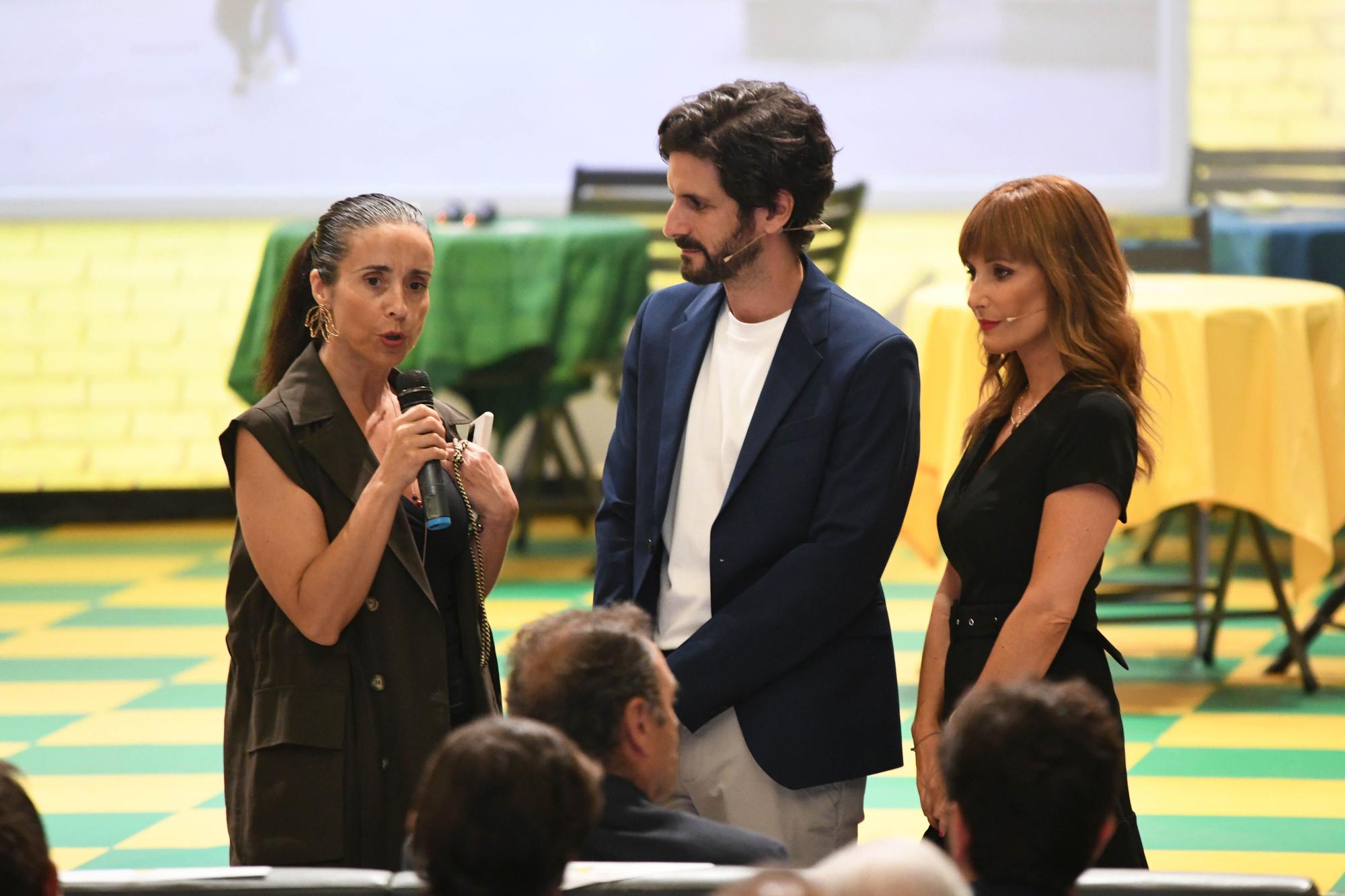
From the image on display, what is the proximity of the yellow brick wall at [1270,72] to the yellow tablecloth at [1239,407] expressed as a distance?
3.15m

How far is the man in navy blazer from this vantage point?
6.98 feet

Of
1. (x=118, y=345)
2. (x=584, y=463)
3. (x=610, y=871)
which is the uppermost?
(x=610, y=871)

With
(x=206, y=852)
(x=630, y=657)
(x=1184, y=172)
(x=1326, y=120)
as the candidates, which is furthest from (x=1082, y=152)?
(x=630, y=657)

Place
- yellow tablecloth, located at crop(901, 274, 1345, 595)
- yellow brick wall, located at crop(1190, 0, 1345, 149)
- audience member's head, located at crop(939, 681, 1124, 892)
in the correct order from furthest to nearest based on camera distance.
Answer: yellow brick wall, located at crop(1190, 0, 1345, 149) → yellow tablecloth, located at crop(901, 274, 1345, 595) → audience member's head, located at crop(939, 681, 1124, 892)

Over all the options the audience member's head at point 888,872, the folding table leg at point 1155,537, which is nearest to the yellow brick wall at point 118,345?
the folding table leg at point 1155,537

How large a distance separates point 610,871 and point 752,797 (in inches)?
23.3

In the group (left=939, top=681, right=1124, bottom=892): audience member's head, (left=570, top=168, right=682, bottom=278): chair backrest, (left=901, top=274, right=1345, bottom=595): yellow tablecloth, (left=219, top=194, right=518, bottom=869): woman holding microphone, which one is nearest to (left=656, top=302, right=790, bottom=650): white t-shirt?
(left=219, top=194, right=518, bottom=869): woman holding microphone

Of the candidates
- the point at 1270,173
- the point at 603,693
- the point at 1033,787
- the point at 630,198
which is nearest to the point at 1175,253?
the point at 1270,173

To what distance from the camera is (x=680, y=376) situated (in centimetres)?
226

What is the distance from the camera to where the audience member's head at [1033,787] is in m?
1.47

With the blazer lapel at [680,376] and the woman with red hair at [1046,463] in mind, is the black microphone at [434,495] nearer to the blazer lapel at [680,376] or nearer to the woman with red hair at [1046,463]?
the blazer lapel at [680,376]

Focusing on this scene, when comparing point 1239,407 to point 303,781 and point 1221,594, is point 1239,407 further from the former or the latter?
point 303,781

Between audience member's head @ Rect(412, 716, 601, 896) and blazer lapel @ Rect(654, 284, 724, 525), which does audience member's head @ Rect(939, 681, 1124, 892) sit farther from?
blazer lapel @ Rect(654, 284, 724, 525)

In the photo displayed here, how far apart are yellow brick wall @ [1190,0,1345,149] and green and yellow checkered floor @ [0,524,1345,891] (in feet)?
7.11
